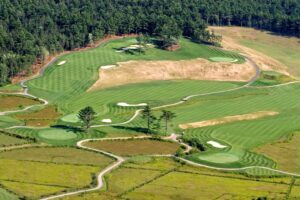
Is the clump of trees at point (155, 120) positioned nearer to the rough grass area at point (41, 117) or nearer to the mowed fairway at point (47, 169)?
the rough grass area at point (41, 117)

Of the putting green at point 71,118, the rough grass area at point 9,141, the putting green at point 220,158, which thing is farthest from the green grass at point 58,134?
the putting green at point 220,158

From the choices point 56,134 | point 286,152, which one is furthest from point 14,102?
point 286,152

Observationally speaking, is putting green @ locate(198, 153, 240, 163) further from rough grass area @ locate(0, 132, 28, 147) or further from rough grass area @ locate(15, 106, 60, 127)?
rough grass area @ locate(15, 106, 60, 127)

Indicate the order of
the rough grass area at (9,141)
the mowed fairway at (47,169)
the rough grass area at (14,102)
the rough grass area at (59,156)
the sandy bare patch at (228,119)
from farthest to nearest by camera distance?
the rough grass area at (14,102) < the sandy bare patch at (228,119) < the rough grass area at (9,141) < the rough grass area at (59,156) < the mowed fairway at (47,169)

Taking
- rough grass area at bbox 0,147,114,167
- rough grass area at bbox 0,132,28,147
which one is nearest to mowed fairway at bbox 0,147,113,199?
rough grass area at bbox 0,147,114,167

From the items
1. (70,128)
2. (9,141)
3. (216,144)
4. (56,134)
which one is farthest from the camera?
(70,128)

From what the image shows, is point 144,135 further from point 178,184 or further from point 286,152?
point 286,152

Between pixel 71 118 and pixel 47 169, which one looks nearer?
pixel 47 169
